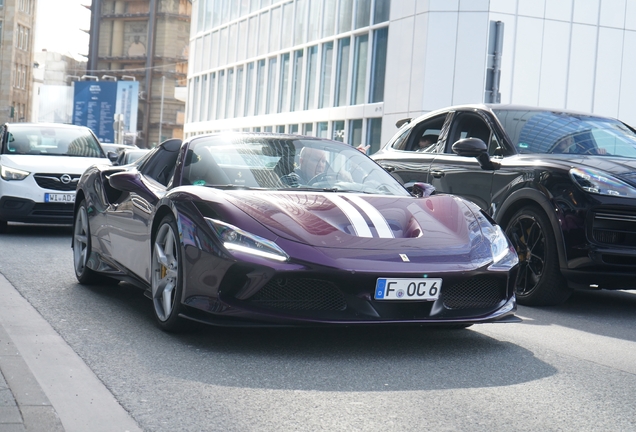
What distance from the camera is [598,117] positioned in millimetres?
8680

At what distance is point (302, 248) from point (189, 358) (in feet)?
2.60

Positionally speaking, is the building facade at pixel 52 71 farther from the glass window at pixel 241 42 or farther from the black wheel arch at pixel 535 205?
the black wheel arch at pixel 535 205

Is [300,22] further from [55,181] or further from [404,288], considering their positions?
[404,288]

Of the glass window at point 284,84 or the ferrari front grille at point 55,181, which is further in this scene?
the glass window at point 284,84

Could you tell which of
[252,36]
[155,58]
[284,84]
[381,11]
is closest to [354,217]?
[381,11]

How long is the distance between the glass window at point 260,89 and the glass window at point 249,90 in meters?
0.55

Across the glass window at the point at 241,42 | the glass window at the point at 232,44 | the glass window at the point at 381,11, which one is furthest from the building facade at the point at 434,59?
the glass window at the point at 232,44

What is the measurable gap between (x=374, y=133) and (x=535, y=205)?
23.7m

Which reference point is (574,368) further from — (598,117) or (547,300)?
(598,117)

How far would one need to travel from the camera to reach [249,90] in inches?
1638

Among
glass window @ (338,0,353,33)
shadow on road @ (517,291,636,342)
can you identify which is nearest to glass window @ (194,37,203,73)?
glass window @ (338,0,353,33)

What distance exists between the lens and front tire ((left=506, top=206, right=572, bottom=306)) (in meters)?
7.29

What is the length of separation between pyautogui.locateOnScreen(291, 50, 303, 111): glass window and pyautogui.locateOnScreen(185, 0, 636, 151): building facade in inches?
1.5

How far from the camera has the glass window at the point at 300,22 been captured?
36.2 metres
